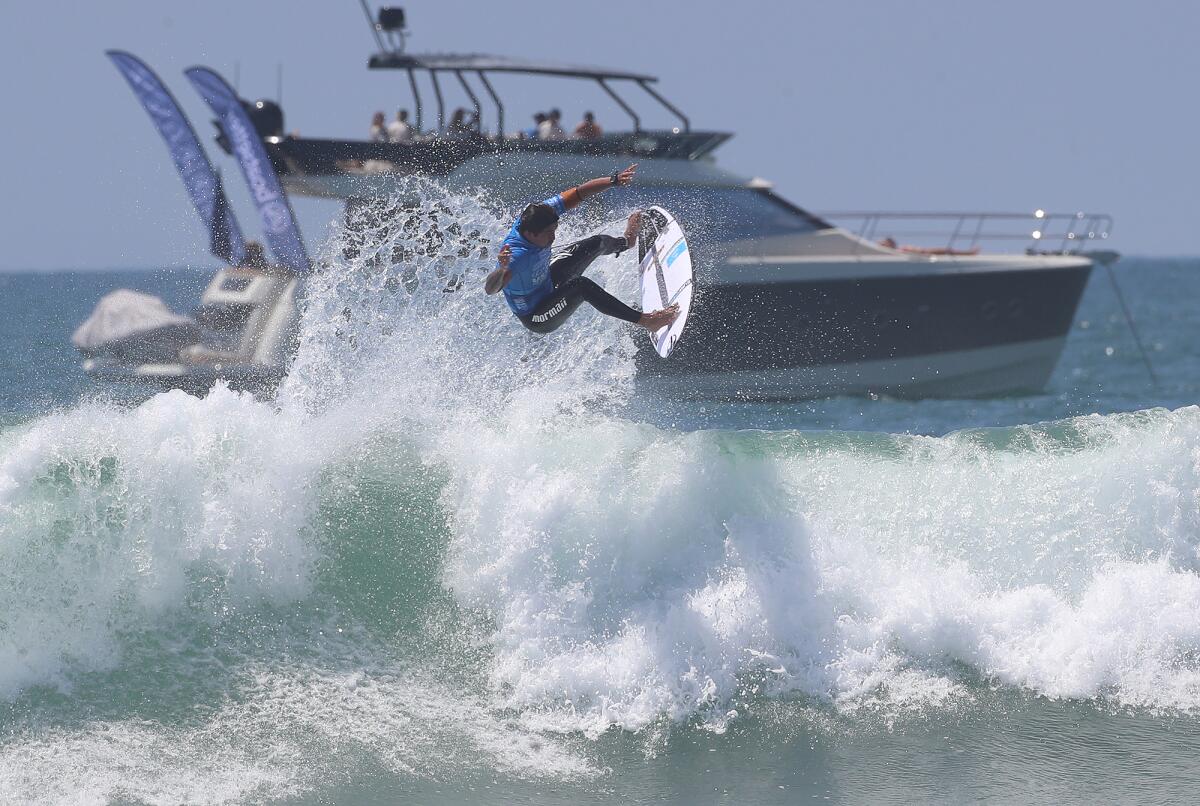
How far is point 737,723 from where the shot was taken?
6.16 meters

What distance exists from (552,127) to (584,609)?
9.08 metres

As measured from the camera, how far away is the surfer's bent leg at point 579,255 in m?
8.17

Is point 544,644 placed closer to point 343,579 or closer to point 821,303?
point 343,579

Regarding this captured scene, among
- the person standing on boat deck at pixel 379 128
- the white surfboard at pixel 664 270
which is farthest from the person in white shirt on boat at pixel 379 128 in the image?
the white surfboard at pixel 664 270

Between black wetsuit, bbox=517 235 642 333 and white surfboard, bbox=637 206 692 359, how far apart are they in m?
0.29

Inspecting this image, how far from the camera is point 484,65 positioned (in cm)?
1383

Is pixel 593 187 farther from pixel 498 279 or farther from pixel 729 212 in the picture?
pixel 729 212

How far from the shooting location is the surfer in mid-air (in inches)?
304

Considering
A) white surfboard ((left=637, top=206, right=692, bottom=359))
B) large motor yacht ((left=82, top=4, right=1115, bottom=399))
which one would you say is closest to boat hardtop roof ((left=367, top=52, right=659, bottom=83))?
large motor yacht ((left=82, top=4, right=1115, bottom=399))

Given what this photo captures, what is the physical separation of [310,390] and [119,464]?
1996 millimetres

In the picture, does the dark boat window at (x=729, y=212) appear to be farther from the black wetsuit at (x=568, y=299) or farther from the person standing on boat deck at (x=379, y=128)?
the black wetsuit at (x=568, y=299)

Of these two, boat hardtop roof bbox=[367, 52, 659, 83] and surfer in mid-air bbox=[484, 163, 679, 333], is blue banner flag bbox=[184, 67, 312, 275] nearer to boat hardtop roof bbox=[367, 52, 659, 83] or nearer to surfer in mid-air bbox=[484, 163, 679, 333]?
boat hardtop roof bbox=[367, 52, 659, 83]

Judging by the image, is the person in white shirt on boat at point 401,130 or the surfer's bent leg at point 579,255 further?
the person in white shirt on boat at point 401,130

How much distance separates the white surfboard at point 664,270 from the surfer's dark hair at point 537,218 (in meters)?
1.10
